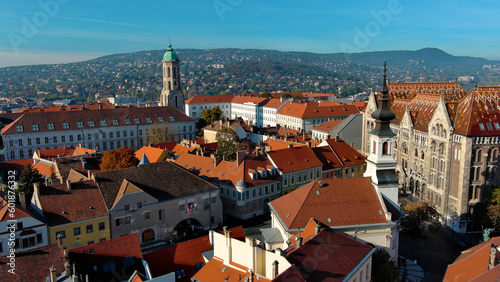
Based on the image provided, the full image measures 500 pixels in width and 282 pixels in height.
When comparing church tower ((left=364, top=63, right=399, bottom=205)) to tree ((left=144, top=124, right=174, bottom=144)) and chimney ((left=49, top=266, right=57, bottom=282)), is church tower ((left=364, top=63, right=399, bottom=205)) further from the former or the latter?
tree ((left=144, top=124, right=174, bottom=144))

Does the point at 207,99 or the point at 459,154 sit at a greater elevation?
the point at 207,99

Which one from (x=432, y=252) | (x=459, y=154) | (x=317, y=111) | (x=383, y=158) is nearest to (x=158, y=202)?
(x=383, y=158)

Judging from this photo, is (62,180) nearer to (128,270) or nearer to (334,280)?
(128,270)

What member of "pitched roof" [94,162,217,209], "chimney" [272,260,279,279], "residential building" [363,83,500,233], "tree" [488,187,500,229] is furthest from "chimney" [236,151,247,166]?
"chimney" [272,260,279,279]

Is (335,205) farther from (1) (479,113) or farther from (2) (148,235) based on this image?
(1) (479,113)

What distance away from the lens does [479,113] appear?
57.7m

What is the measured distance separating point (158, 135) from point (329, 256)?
229 ft

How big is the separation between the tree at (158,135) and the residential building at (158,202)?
42302mm

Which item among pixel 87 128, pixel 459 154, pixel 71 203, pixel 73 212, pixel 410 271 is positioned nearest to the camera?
pixel 73 212

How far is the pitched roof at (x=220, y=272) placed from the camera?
91.8 ft

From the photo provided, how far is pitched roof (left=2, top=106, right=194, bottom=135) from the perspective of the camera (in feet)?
290

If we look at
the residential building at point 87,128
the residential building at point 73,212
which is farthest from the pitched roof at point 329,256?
the residential building at point 87,128

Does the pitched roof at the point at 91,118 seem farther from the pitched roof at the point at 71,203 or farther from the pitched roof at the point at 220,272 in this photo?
the pitched roof at the point at 220,272

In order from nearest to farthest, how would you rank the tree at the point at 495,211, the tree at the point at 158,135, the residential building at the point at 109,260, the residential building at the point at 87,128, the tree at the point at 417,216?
the residential building at the point at 109,260 < the tree at the point at 417,216 < the tree at the point at 495,211 < the residential building at the point at 87,128 < the tree at the point at 158,135
